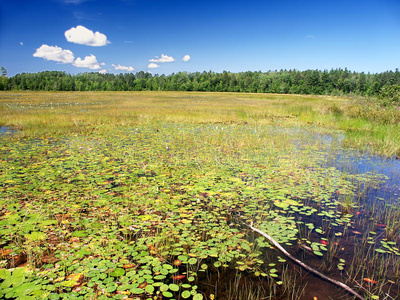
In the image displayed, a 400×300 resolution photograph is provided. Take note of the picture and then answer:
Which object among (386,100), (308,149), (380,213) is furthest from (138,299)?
(386,100)

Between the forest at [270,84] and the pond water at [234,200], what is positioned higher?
the forest at [270,84]

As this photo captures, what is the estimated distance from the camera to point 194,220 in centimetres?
433

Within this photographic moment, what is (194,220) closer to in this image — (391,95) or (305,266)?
(305,266)

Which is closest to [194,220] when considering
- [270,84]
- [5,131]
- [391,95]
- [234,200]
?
[234,200]

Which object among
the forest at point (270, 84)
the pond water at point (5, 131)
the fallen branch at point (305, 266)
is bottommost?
the fallen branch at point (305, 266)

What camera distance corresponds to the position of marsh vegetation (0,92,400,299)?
9.50 ft

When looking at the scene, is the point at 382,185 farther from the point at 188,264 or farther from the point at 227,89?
the point at 227,89

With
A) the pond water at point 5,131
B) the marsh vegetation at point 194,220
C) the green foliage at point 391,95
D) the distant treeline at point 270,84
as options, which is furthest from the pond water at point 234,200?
the distant treeline at point 270,84

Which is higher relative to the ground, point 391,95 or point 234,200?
point 391,95

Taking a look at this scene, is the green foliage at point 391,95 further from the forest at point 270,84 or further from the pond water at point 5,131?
the forest at point 270,84

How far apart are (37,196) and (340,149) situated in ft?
33.1

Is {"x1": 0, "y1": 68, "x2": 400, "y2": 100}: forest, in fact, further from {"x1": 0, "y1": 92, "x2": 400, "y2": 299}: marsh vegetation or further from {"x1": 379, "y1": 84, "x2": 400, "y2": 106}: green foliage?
{"x1": 0, "y1": 92, "x2": 400, "y2": 299}: marsh vegetation

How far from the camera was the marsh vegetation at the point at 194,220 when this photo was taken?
2896 millimetres

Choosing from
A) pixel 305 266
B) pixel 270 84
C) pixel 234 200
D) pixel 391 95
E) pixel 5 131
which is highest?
pixel 270 84
